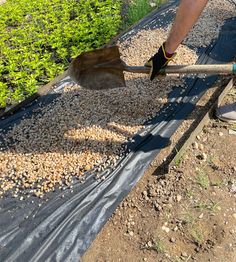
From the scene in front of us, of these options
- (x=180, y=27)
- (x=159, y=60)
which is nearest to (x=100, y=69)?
(x=159, y=60)

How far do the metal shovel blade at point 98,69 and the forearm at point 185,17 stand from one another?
846mm

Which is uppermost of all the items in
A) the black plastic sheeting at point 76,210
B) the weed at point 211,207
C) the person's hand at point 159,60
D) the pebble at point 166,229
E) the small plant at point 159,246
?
the person's hand at point 159,60

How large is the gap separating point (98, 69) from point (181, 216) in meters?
1.64

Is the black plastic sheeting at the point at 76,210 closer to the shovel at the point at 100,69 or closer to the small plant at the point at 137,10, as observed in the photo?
the shovel at the point at 100,69

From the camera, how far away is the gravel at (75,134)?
3.05m

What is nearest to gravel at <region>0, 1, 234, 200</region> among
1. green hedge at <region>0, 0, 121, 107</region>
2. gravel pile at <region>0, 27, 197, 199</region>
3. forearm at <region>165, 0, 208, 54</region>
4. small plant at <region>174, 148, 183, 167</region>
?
gravel pile at <region>0, 27, 197, 199</region>

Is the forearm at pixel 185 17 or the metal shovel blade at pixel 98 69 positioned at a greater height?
the forearm at pixel 185 17

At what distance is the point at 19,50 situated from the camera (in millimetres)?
4938

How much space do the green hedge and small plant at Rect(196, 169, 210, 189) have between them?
2341mm

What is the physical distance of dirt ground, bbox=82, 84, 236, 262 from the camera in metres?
2.43

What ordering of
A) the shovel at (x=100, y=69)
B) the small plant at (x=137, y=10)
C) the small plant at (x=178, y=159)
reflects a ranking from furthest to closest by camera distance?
1. the small plant at (x=137, y=10)
2. the shovel at (x=100, y=69)
3. the small plant at (x=178, y=159)

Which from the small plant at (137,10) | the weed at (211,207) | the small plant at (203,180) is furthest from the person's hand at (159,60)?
the small plant at (137,10)

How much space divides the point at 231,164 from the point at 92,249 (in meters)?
1.34

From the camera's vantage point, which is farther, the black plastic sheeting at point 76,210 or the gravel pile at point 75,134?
the gravel pile at point 75,134
